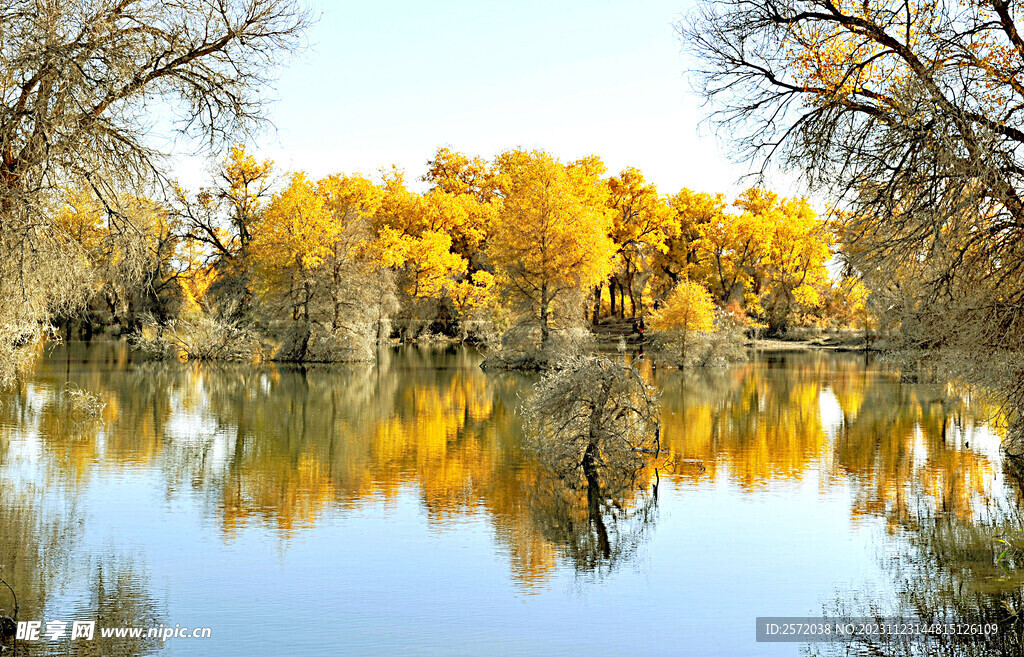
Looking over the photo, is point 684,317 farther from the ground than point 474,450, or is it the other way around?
point 684,317

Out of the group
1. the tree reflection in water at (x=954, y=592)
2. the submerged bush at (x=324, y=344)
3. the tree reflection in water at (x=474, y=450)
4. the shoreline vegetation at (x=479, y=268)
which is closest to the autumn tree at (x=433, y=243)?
the shoreline vegetation at (x=479, y=268)

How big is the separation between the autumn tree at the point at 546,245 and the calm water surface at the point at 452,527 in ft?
45.6

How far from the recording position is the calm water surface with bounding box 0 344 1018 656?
8391mm

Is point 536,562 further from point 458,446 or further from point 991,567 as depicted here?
point 458,446

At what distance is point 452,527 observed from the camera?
11.6 meters

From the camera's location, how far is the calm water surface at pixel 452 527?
839 centimetres

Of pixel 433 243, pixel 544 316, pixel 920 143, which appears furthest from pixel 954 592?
pixel 433 243

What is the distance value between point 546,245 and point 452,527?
24971 mm

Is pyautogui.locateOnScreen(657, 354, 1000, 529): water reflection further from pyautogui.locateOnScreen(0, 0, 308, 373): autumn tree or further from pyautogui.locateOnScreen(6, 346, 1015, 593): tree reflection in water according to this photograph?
pyautogui.locateOnScreen(0, 0, 308, 373): autumn tree

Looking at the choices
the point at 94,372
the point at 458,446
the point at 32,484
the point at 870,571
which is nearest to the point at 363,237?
the point at 94,372

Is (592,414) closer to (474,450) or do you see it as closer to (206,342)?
(474,450)

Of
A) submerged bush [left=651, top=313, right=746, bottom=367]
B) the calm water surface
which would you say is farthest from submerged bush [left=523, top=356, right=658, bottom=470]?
submerged bush [left=651, top=313, right=746, bottom=367]

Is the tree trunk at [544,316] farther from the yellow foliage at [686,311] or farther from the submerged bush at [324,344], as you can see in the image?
the submerged bush at [324,344]

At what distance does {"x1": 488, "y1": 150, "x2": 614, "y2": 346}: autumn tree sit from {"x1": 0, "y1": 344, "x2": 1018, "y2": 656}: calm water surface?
1389 cm
